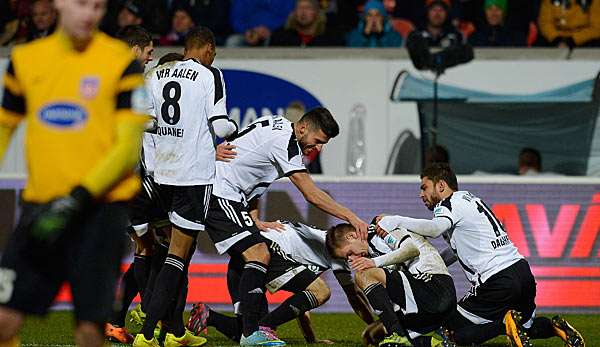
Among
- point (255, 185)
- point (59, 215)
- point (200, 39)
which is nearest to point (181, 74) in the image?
point (200, 39)

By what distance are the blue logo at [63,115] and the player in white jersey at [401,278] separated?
147 inches

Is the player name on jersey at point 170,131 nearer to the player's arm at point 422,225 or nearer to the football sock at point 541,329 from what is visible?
the player's arm at point 422,225

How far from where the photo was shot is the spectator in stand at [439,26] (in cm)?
1477

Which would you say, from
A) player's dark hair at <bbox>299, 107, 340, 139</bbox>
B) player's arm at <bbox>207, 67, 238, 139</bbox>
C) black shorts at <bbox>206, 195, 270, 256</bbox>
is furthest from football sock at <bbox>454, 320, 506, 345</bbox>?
player's arm at <bbox>207, 67, 238, 139</bbox>

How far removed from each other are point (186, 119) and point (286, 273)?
144 centimetres

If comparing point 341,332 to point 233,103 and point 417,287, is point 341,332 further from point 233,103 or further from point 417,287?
point 233,103

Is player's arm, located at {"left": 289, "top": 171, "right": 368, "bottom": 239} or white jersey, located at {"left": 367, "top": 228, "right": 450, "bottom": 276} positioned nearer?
player's arm, located at {"left": 289, "top": 171, "right": 368, "bottom": 239}

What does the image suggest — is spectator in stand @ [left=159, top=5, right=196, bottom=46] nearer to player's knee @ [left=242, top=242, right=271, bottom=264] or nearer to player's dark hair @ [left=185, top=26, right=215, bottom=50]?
player's dark hair @ [left=185, top=26, right=215, bottom=50]

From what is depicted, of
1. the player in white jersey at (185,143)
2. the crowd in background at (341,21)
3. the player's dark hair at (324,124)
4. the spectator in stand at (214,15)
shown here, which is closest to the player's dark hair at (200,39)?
the player in white jersey at (185,143)

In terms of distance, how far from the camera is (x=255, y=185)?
8.84 meters

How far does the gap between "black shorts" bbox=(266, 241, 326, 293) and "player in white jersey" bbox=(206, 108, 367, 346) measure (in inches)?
11.5

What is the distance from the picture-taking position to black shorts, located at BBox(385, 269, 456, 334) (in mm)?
8477

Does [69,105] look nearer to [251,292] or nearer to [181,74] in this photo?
[181,74]

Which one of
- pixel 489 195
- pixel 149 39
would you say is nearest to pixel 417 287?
pixel 149 39
